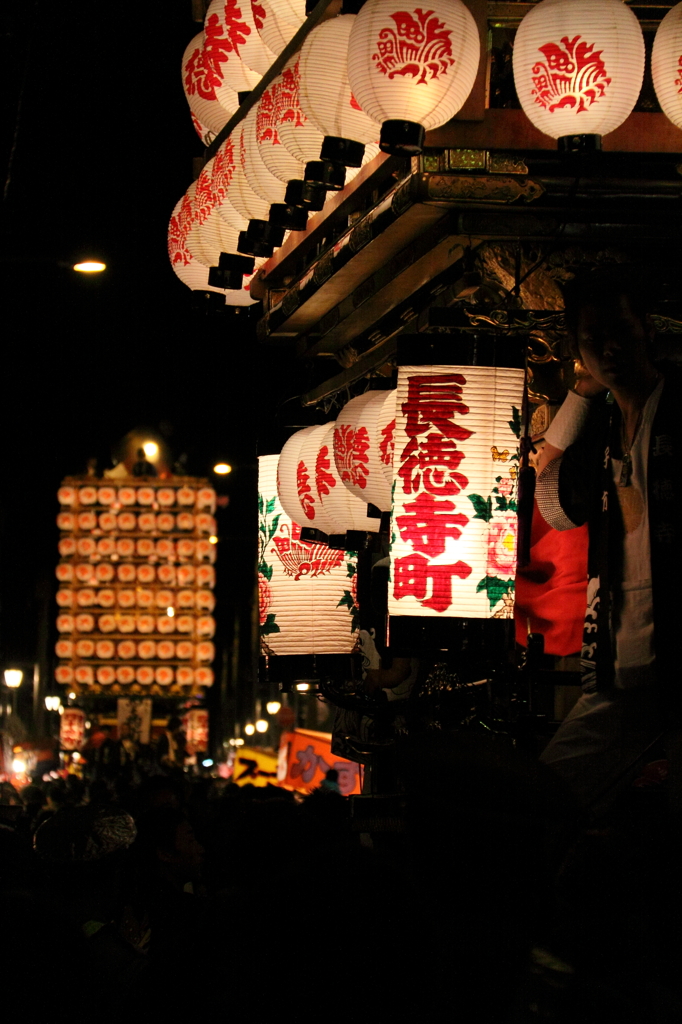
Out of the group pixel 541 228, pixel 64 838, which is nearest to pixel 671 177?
pixel 541 228

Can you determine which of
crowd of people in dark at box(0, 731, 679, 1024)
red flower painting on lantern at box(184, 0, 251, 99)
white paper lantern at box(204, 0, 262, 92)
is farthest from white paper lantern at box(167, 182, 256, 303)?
crowd of people in dark at box(0, 731, 679, 1024)

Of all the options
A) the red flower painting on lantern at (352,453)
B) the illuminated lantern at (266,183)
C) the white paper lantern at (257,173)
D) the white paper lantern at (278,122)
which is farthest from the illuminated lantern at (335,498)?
the white paper lantern at (278,122)

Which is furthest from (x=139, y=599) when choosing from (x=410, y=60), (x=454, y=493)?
(x=410, y=60)

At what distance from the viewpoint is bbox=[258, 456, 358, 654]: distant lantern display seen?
7.39 m

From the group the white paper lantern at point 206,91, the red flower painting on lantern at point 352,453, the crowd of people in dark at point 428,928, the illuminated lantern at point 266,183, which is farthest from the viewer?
the white paper lantern at point 206,91

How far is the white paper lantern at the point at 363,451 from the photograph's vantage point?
5984mm

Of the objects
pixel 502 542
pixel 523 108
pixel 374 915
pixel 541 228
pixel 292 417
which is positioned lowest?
pixel 374 915

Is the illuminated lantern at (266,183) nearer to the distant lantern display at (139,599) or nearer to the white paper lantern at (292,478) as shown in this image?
the white paper lantern at (292,478)

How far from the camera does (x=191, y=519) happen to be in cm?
3462

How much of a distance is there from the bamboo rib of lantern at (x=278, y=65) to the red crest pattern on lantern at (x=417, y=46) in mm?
1357

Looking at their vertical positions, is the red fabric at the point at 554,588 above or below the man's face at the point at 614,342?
below

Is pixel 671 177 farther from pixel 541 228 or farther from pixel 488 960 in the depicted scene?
pixel 488 960

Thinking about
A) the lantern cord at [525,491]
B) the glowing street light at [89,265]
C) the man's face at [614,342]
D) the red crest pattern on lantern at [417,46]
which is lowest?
the lantern cord at [525,491]

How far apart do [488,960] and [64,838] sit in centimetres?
375
